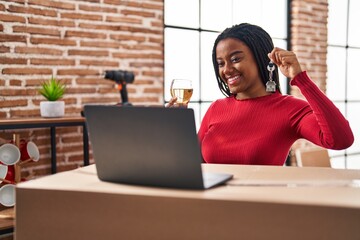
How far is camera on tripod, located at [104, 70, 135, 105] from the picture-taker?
3.26m

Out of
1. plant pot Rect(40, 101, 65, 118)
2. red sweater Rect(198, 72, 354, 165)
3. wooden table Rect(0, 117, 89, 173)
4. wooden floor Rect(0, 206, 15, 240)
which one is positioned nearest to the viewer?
red sweater Rect(198, 72, 354, 165)

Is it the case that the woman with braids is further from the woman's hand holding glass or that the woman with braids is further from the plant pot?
the plant pot

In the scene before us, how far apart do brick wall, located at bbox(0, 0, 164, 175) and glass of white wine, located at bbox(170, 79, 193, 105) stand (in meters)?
1.74

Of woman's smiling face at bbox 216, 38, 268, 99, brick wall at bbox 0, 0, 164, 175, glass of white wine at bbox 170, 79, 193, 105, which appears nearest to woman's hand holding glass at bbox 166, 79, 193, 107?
glass of white wine at bbox 170, 79, 193, 105

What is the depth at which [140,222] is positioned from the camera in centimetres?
80

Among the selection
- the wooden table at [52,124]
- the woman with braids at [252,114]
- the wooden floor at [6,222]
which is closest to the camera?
the woman with braids at [252,114]

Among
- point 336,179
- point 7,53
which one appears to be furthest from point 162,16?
point 336,179

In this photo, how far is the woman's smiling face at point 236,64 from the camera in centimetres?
167

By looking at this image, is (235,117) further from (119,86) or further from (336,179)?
(119,86)

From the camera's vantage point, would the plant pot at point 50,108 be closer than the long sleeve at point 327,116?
No

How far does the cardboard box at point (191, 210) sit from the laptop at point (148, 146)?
0.02 meters

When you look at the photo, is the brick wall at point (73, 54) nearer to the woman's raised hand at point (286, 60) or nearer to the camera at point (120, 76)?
the camera at point (120, 76)

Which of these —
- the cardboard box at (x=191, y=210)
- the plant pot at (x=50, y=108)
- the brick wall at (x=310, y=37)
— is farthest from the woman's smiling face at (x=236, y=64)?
the brick wall at (x=310, y=37)

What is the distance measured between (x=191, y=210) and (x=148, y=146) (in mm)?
133
